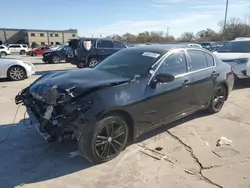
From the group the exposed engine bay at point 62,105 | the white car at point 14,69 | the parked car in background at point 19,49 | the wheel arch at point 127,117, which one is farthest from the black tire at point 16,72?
the parked car in background at point 19,49

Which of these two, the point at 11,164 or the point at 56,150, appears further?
Answer: the point at 56,150

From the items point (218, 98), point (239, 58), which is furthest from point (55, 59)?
point (218, 98)

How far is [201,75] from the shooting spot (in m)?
5.06

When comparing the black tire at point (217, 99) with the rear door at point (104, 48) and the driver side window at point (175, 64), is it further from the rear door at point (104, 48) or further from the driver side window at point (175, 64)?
the rear door at point (104, 48)

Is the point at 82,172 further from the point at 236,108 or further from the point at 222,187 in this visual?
the point at 236,108

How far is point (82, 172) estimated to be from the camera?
340 cm

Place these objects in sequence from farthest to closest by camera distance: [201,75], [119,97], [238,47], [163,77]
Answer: [238,47] → [201,75] → [163,77] → [119,97]

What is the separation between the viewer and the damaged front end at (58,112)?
324cm

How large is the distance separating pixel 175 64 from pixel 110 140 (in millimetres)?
1927

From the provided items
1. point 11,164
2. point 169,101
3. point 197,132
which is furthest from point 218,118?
point 11,164

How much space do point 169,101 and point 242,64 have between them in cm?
558

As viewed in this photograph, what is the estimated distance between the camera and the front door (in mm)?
4027

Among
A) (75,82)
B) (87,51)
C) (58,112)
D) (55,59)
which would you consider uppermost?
(87,51)

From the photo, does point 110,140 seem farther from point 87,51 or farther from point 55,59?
point 55,59
